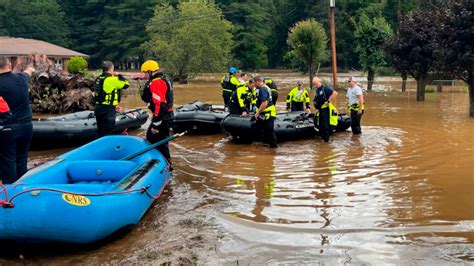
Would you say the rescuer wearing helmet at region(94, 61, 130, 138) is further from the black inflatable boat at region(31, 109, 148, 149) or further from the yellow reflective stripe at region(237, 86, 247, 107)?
the yellow reflective stripe at region(237, 86, 247, 107)

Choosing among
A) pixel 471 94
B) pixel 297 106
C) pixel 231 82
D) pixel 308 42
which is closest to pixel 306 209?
pixel 231 82

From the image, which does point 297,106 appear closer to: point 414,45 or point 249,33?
point 414,45

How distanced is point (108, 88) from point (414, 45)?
1582 centimetres

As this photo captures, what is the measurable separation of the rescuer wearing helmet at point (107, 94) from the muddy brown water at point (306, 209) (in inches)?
55.6

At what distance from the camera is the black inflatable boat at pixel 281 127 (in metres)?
10.3

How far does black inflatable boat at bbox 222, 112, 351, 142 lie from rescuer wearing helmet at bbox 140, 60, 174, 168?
281cm

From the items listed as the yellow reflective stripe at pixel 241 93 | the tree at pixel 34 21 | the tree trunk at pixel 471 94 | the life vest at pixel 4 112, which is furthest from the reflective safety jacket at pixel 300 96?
the tree at pixel 34 21

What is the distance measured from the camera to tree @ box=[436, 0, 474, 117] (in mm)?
Answer: 14742

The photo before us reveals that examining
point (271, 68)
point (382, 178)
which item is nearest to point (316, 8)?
point (271, 68)

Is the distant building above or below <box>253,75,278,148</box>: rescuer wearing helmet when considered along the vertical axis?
above

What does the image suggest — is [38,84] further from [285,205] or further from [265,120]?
[285,205]

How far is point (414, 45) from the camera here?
2047 cm

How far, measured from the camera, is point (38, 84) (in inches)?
669

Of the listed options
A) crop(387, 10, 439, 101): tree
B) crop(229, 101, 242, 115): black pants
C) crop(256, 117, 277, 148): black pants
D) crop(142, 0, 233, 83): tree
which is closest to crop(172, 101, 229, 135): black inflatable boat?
crop(229, 101, 242, 115): black pants
